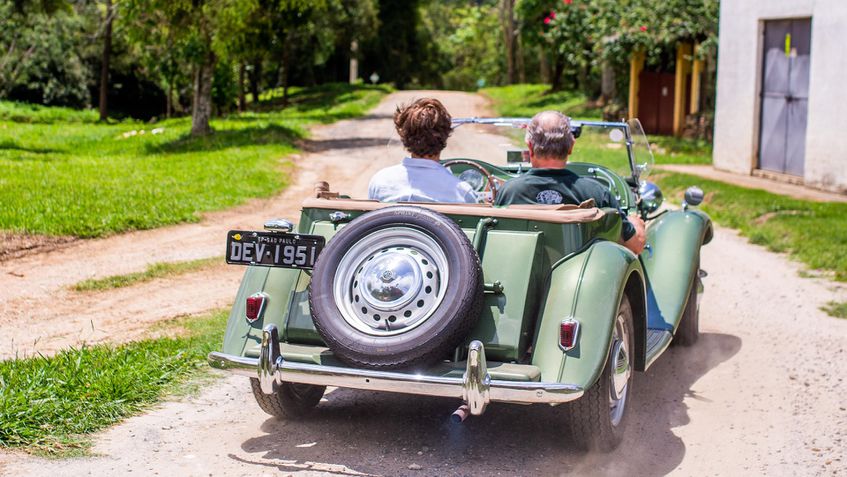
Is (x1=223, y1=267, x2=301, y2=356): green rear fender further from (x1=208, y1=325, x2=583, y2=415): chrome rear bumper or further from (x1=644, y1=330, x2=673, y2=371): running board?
(x1=644, y1=330, x2=673, y2=371): running board

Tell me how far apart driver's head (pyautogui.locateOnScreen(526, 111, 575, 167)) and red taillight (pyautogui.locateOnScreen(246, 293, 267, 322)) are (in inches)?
60.6

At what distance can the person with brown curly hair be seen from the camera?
502 centimetres

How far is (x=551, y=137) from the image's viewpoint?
507 centimetres

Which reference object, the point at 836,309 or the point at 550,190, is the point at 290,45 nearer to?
the point at 836,309

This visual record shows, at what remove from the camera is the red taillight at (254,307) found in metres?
4.70

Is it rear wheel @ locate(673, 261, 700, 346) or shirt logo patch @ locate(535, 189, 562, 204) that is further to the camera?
rear wheel @ locate(673, 261, 700, 346)

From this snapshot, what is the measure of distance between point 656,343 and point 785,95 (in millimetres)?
12015

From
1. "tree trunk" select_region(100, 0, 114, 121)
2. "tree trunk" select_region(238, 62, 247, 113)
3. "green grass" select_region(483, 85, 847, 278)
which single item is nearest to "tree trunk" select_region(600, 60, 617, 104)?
"green grass" select_region(483, 85, 847, 278)

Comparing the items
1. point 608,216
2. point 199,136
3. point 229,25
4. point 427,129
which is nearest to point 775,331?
point 608,216

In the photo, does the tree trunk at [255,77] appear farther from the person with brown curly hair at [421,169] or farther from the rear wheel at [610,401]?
the rear wheel at [610,401]

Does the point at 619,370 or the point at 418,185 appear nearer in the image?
the point at 619,370

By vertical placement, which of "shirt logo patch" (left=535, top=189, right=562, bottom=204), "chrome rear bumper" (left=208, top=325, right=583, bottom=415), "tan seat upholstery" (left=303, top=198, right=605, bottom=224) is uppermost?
"shirt logo patch" (left=535, top=189, right=562, bottom=204)

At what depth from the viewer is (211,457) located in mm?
4500

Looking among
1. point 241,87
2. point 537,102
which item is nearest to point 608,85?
point 537,102
